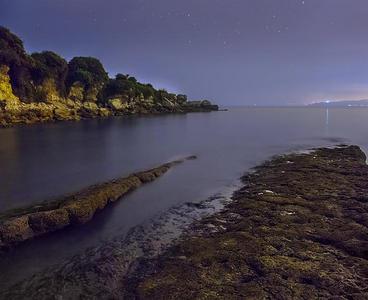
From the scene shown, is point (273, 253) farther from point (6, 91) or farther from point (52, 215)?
point (6, 91)

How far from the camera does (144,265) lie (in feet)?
39.8

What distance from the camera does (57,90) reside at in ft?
317

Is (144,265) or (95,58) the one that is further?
(95,58)

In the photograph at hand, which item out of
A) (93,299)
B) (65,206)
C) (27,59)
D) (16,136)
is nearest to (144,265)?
(93,299)

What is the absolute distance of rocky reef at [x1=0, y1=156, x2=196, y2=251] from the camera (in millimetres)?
14430

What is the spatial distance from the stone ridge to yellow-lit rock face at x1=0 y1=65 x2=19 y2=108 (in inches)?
2869

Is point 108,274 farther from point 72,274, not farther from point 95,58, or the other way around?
point 95,58

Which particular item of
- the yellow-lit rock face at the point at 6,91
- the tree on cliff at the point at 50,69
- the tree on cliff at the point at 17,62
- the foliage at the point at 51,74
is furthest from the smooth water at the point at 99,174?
the tree on cliff at the point at 50,69

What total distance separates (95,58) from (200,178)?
105914 mm

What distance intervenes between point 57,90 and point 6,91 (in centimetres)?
1979

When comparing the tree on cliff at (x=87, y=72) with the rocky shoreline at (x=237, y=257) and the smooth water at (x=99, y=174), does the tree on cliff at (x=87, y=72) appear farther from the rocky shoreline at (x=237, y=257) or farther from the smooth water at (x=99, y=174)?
the rocky shoreline at (x=237, y=257)

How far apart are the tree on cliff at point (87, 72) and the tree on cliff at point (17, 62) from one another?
669 inches

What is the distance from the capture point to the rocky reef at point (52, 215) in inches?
568

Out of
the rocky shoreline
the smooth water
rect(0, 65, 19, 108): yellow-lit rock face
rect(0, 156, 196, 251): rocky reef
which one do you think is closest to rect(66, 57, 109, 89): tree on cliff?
rect(0, 65, 19, 108): yellow-lit rock face
